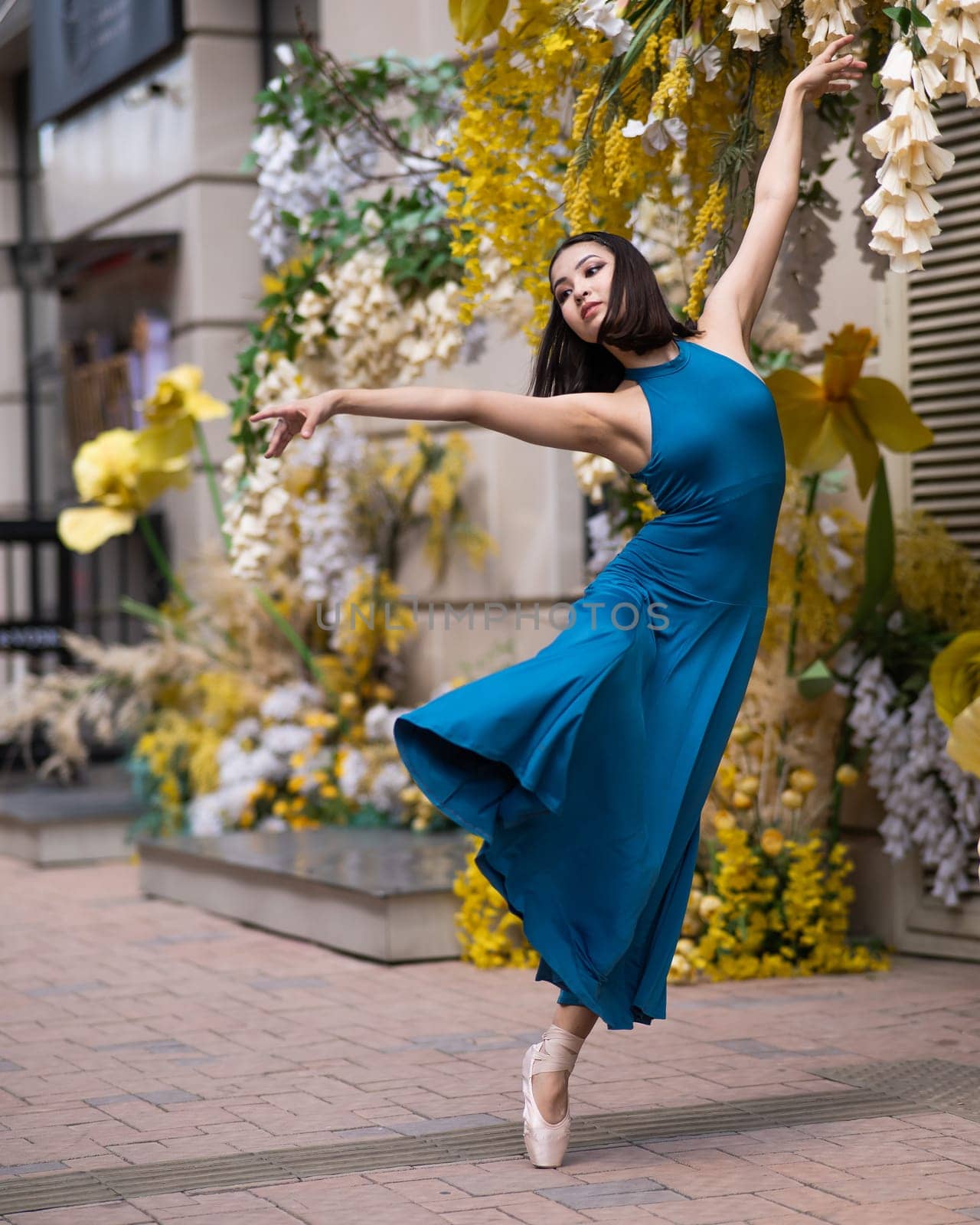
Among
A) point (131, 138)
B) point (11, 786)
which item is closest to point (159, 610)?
point (11, 786)

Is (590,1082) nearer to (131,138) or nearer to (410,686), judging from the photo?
(410,686)

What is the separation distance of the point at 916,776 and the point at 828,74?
259 cm

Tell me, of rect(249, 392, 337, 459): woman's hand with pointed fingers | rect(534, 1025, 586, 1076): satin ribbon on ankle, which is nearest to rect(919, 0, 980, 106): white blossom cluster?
rect(249, 392, 337, 459): woman's hand with pointed fingers

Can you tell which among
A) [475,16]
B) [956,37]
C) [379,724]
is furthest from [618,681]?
[379,724]

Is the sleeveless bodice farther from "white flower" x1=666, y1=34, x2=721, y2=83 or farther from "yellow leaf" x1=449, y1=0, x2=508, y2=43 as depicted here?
"yellow leaf" x1=449, y1=0, x2=508, y2=43

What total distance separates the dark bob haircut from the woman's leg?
4.45 feet

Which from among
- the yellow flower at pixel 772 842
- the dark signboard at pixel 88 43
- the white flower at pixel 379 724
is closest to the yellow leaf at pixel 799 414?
the yellow flower at pixel 772 842

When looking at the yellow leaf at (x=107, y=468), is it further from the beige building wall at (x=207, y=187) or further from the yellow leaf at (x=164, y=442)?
the beige building wall at (x=207, y=187)

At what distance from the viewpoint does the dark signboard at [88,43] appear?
36.7 feet

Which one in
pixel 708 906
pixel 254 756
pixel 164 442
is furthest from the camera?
pixel 164 442

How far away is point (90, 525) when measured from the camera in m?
9.05

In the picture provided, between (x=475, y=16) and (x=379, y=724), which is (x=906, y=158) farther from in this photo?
(x=379, y=724)

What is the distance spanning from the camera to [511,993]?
565 cm

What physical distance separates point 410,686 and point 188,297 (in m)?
3.50
